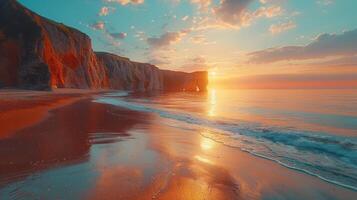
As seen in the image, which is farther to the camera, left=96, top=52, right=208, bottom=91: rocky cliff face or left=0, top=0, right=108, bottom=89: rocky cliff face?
left=96, top=52, right=208, bottom=91: rocky cliff face

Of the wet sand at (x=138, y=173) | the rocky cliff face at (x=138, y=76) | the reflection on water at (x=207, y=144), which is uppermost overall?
the rocky cliff face at (x=138, y=76)

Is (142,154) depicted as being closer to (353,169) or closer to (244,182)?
(244,182)

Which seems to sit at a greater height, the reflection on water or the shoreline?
the shoreline

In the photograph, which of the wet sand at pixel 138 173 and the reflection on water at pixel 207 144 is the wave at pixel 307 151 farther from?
the wet sand at pixel 138 173

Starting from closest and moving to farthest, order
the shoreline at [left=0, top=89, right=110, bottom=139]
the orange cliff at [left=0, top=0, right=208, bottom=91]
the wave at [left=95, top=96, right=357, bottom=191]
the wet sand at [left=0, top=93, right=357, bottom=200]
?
the wet sand at [left=0, top=93, right=357, bottom=200]
the wave at [left=95, top=96, right=357, bottom=191]
the shoreline at [left=0, top=89, right=110, bottom=139]
the orange cliff at [left=0, top=0, right=208, bottom=91]

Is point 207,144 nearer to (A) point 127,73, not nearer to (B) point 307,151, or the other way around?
(B) point 307,151

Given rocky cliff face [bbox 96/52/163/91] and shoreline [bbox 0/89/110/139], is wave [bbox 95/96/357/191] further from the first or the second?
rocky cliff face [bbox 96/52/163/91]

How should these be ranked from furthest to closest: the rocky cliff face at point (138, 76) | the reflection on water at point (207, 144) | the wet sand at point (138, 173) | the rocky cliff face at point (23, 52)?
the rocky cliff face at point (138, 76) < the rocky cliff face at point (23, 52) < the reflection on water at point (207, 144) < the wet sand at point (138, 173)

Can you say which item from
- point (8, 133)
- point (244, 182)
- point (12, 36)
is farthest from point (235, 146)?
point (12, 36)

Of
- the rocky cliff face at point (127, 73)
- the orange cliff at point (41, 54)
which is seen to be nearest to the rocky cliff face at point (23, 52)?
the orange cliff at point (41, 54)

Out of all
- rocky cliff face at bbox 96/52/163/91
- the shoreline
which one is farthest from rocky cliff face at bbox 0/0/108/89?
rocky cliff face at bbox 96/52/163/91

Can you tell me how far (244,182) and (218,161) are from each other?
1396 mm

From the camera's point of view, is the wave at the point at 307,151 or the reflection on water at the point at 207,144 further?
the reflection on water at the point at 207,144

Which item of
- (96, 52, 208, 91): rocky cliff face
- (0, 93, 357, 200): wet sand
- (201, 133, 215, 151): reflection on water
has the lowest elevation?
(201, 133, 215, 151): reflection on water
